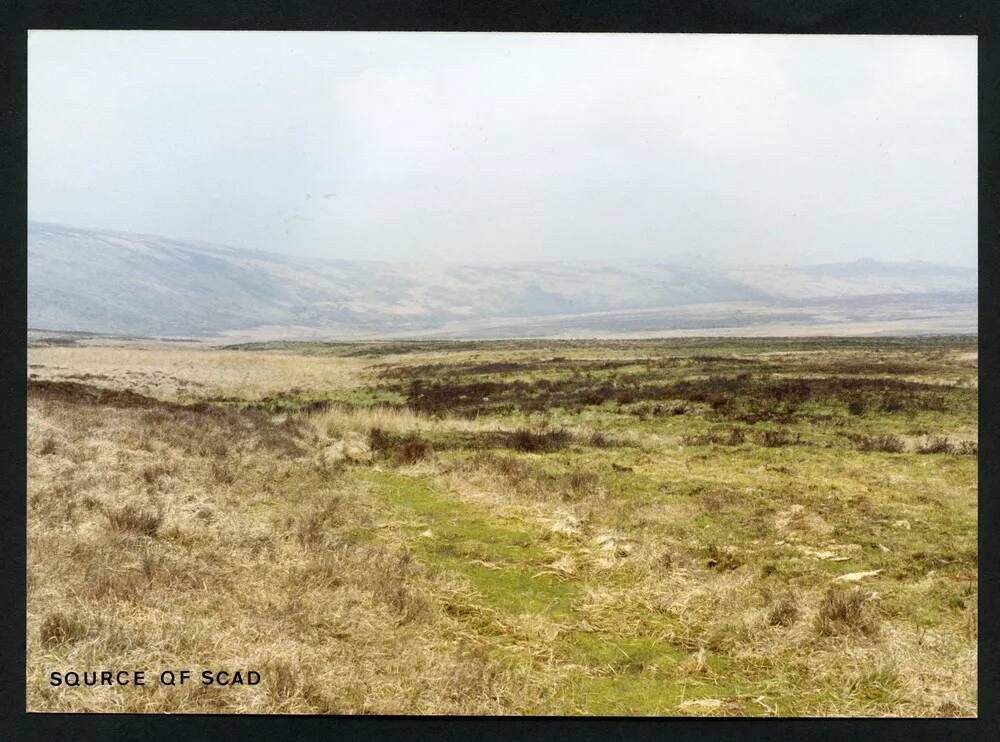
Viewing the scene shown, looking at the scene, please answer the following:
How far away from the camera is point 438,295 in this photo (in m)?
33.0

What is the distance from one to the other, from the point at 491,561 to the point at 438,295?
89.7 ft

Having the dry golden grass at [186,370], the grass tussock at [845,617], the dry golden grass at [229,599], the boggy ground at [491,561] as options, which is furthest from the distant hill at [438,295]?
the grass tussock at [845,617]

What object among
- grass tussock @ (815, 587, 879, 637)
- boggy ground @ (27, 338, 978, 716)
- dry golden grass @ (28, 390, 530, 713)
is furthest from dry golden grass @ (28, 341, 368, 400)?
grass tussock @ (815, 587, 879, 637)

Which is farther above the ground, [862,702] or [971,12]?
[971,12]

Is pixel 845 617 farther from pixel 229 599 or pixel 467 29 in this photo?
pixel 467 29

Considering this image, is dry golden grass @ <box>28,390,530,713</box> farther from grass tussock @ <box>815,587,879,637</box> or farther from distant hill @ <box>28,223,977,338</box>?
grass tussock @ <box>815,587,879,637</box>

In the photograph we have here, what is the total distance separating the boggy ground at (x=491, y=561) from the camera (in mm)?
4941

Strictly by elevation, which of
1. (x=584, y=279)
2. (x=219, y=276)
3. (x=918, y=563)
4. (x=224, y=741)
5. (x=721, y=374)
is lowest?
(x=224, y=741)

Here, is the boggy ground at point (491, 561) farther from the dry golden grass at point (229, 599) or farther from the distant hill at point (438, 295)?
the distant hill at point (438, 295)

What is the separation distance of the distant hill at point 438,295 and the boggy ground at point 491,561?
227 centimetres

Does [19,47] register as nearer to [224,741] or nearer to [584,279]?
[224,741]

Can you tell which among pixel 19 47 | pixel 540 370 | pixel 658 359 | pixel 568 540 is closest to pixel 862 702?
pixel 568 540

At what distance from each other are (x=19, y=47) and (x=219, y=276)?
12.3 m

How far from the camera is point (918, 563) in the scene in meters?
6.54
